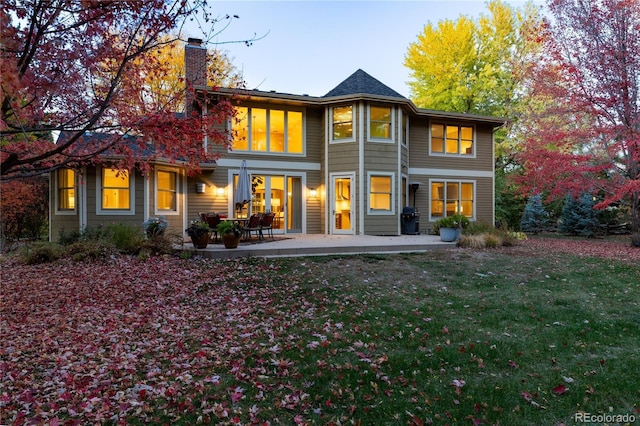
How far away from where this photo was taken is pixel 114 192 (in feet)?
35.3

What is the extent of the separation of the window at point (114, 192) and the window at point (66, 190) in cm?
103

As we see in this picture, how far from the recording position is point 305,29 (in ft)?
45.0

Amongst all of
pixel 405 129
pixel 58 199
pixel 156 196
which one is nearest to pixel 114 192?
pixel 156 196

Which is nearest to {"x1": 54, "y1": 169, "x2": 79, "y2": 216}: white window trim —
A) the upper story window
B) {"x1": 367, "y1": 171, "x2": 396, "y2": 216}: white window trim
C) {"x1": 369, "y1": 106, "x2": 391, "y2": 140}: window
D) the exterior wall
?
the upper story window

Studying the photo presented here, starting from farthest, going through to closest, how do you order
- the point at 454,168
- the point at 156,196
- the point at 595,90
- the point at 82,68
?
the point at 454,168 < the point at 156,196 < the point at 595,90 < the point at 82,68

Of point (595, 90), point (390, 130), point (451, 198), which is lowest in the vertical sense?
point (451, 198)

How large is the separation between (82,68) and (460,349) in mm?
5072

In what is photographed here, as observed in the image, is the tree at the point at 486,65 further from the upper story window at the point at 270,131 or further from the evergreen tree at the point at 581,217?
the upper story window at the point at 270,131

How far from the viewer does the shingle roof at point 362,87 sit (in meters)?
12.2

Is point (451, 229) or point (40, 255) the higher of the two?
point (451, 229)

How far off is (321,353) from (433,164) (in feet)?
40.7

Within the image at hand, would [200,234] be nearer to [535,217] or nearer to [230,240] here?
[230,240]

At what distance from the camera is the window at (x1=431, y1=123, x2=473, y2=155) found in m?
14.6

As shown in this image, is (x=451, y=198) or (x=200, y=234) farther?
(x=451, y=198)
